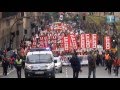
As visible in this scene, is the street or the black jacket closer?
the black jacket

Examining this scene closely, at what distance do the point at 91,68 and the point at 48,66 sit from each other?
7.42 feet

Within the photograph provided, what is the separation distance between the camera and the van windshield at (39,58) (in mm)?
31302

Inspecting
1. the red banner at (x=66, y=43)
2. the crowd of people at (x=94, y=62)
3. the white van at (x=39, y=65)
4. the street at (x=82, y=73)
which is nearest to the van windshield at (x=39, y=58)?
the white van at (x=39, y=65)

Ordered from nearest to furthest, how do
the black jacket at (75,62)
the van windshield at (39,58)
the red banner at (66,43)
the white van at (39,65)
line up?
the black jacket at (75,62) → the white van at (39,65) → the van windshield at (39,58) → the red banner at (66,43)

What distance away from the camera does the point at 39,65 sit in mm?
30797

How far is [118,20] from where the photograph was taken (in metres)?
59.6

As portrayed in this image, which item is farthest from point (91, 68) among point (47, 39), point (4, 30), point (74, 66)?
point (4, 30)

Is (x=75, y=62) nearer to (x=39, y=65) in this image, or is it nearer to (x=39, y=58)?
(x=39, y=65)

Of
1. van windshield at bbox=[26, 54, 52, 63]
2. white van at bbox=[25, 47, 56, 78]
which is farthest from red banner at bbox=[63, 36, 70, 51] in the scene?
van windshield at bbox=[26, 54, 52, 63]

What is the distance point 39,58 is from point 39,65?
785mm

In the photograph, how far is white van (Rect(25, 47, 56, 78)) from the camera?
30.6 meters

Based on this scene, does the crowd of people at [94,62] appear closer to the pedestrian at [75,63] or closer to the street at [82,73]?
the pedestrian at [75,63]

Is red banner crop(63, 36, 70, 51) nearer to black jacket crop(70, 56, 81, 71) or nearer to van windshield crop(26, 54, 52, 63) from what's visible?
van windshield crop(26, 54, 52, 63)
